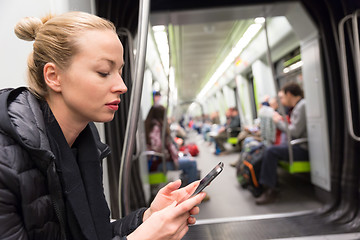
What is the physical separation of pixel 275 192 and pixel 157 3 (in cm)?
304

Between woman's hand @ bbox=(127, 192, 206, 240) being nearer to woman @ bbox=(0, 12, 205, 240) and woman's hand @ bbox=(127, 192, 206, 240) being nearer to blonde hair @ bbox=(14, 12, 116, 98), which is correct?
woman @ bbox=(0, 12, 205, 240)

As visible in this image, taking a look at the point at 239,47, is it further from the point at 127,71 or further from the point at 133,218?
the point at 133,218

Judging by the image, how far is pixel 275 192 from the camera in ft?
13.1

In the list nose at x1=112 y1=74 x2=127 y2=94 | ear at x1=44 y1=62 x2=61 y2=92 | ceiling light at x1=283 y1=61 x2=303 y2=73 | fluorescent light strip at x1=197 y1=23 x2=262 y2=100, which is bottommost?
nose at x1=112 y1=74 x2=127 y2=94

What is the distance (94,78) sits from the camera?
3.06ft

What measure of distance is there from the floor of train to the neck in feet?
7.10

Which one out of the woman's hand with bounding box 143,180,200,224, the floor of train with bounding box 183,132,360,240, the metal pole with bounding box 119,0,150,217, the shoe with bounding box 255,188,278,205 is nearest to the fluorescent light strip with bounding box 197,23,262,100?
the floor of train with bounding box 183,132,360,240

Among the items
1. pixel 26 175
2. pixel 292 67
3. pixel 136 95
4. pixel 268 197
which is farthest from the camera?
pixel 292 67

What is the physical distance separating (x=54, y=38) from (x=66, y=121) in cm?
29

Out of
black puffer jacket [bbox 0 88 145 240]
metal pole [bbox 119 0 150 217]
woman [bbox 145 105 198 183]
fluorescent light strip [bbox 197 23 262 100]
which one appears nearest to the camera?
black puffer jacket [bbox 0 88 145 240]

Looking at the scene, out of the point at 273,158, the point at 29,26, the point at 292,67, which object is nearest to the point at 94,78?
the point at 29,26

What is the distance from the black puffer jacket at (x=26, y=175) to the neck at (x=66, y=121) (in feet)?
0.20

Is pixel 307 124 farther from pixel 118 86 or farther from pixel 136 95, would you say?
pixel 118 86

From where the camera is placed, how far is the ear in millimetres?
933
